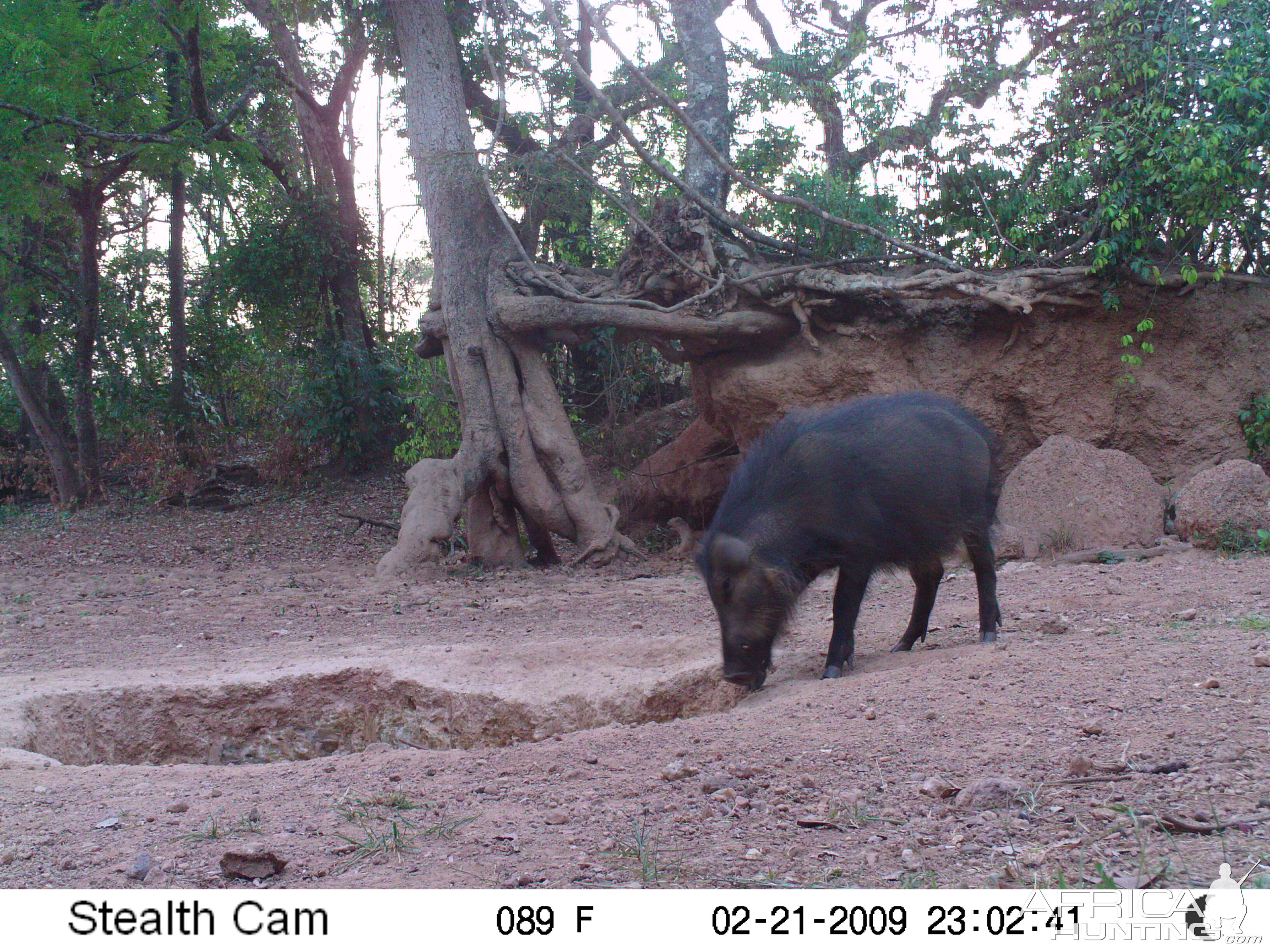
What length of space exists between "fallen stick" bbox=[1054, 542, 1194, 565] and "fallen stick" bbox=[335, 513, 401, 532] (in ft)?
21.4

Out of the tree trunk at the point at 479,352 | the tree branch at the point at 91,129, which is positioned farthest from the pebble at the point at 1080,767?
the tree branch at the point at 91,129


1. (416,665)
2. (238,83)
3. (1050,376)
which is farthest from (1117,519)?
(238,83)

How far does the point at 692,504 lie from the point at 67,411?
10089mm

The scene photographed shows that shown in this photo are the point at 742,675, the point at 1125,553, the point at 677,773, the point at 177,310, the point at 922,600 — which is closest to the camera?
the point at 677,773

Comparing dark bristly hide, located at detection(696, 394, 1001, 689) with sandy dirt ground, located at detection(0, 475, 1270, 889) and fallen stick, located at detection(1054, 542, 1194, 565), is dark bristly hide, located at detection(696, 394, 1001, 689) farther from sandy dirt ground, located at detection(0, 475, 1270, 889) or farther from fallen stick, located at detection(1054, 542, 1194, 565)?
fallen stick, located at detection(1054, 542, 1194, 565)

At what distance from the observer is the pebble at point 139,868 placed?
2266mm

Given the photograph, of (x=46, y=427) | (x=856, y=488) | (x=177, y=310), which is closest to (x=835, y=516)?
(x=856, y=488)

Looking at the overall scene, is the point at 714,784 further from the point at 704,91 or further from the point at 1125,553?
the point at 704,91

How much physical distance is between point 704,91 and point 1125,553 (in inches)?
240

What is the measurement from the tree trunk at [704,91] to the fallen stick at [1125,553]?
4965mm

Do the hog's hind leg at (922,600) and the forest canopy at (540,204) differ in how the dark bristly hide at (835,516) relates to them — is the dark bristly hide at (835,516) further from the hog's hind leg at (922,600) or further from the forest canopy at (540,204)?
the forest canopy at (540,204)

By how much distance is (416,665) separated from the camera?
484cm

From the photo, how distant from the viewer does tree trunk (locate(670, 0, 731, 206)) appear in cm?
957

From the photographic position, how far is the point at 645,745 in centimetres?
324
